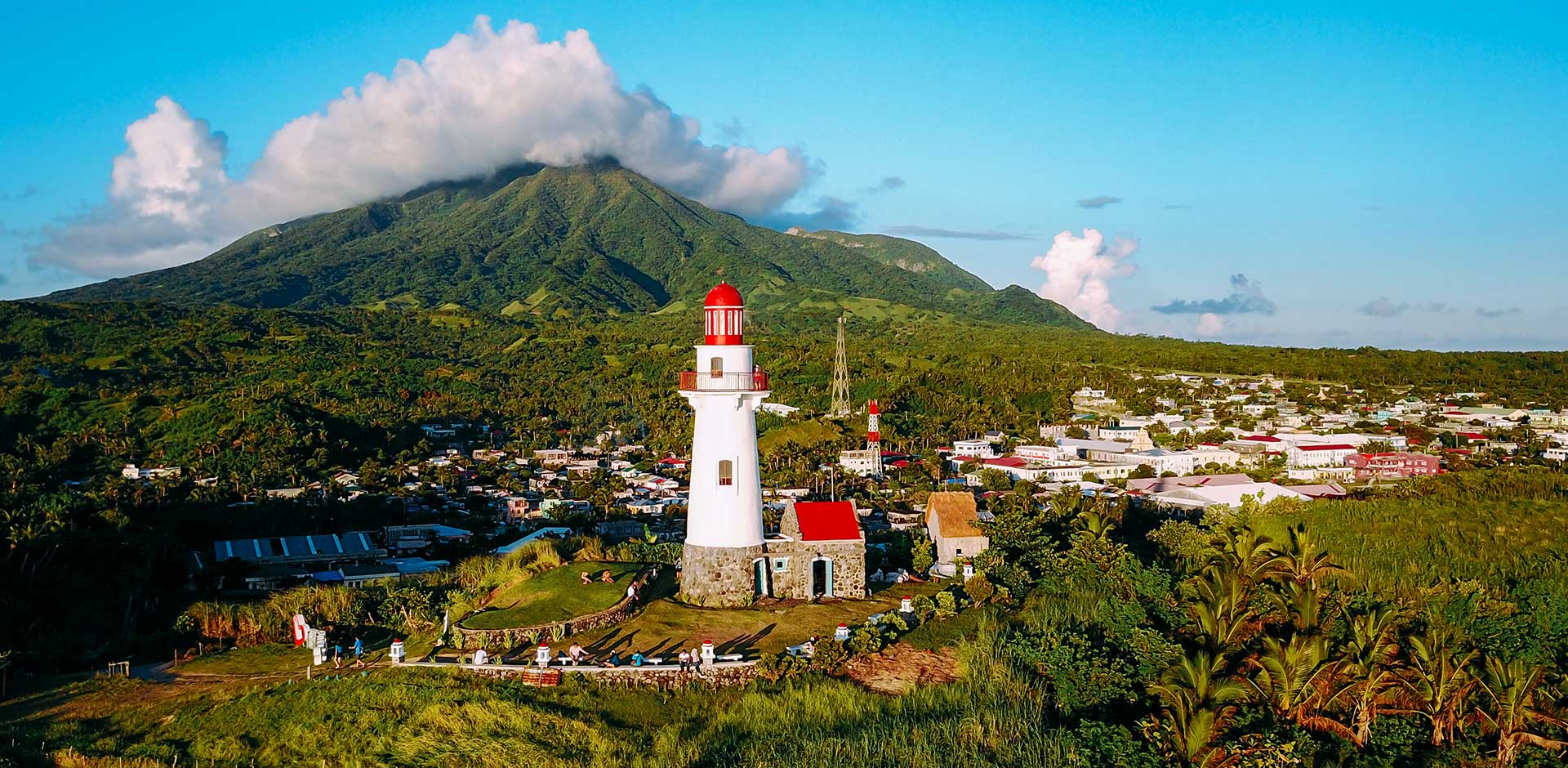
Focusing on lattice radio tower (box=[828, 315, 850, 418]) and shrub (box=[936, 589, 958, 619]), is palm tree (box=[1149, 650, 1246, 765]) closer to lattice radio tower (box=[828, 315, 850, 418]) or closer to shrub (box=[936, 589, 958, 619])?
shrub (box=[936, 589, 958, 619])

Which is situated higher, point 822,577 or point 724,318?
point 724,318

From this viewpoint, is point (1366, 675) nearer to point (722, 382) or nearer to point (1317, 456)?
point (722, 382)

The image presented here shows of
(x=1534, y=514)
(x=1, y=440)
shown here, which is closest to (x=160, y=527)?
(x=1534, y=514)

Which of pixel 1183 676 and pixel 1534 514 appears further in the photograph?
pixel 1534 514

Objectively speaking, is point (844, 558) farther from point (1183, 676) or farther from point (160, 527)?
point (160, 527)

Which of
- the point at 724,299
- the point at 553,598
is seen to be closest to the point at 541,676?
the point at 553,598
